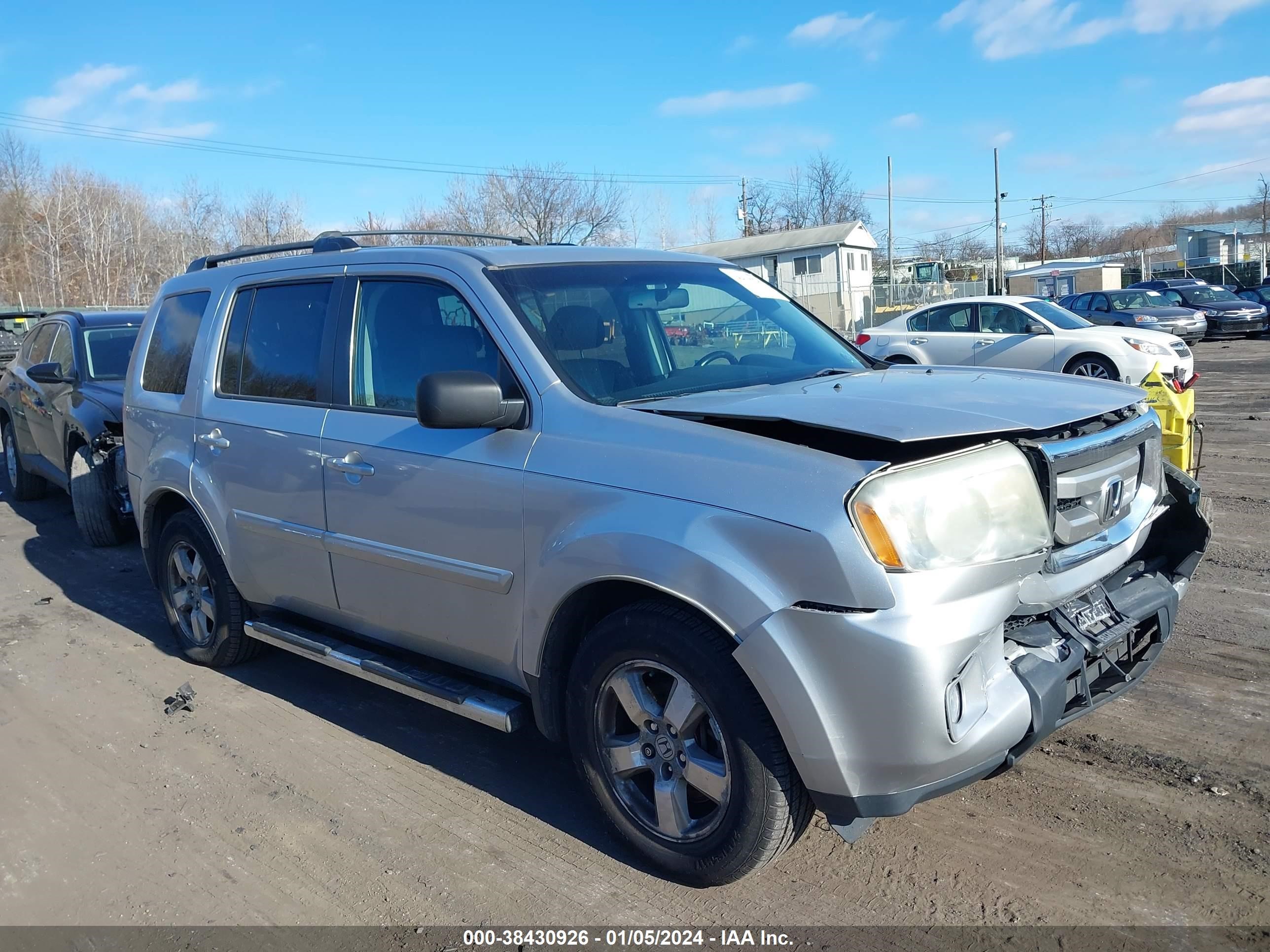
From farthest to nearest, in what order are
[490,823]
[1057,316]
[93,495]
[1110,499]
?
[1057,316] → [93,495] → [490,823] → [1110,499]

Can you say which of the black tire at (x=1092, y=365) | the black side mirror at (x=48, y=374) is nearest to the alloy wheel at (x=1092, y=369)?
the black tire at (x=1092, y=365)

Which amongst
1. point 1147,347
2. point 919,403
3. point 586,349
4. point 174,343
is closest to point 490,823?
point 586,349

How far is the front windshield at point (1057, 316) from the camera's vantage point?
1541 cm

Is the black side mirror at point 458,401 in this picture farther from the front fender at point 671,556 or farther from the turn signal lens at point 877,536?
the turn signal lens at point 877,536

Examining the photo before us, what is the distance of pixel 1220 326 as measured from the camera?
27672mm

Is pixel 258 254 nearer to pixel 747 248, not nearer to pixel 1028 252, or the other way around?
pixel 747 248

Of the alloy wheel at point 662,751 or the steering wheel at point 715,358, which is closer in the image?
the alloy wheel at point 662,751

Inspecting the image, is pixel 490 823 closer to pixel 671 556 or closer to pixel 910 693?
pixel 671 556

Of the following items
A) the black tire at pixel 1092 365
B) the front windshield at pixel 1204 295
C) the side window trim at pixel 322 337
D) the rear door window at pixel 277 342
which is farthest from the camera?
the front windshield at pixel 1204 295

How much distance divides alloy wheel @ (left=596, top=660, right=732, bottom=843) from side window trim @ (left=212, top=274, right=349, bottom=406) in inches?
73.7

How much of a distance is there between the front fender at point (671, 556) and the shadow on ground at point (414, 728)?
A: 678 mm

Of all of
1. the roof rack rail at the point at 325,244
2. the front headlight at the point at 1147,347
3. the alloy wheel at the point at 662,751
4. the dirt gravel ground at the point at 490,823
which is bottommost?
the dirt gravel ground at the point at 490,823

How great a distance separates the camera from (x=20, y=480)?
10.2m

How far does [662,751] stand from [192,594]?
129 inches
